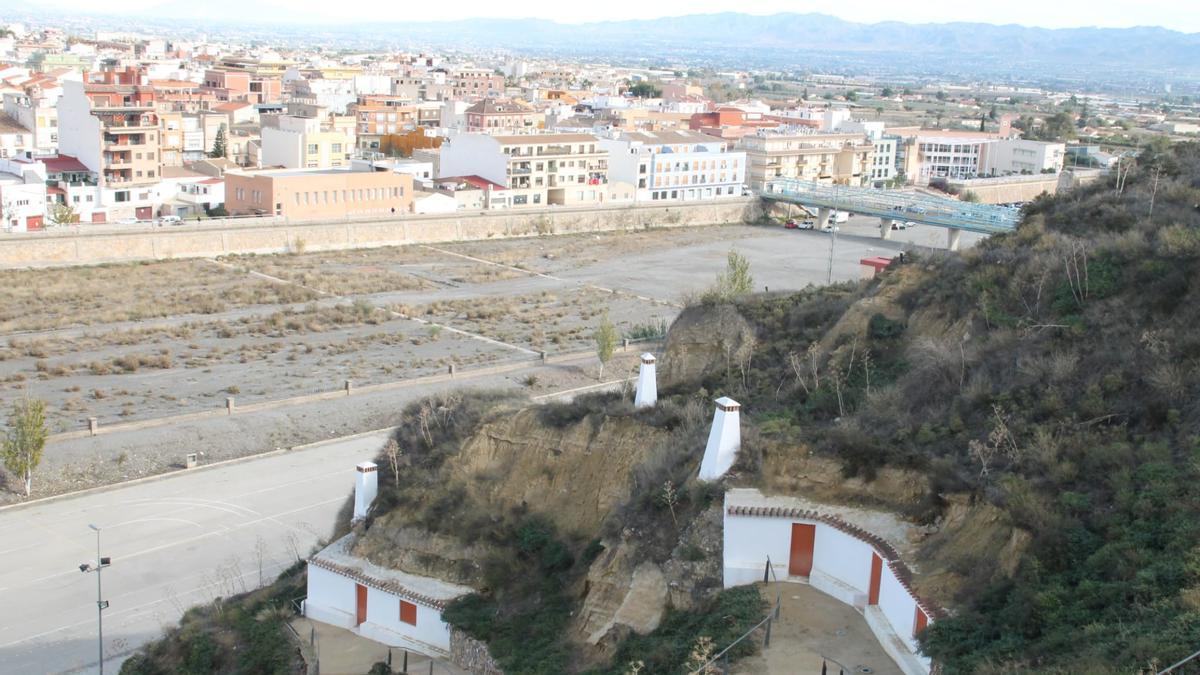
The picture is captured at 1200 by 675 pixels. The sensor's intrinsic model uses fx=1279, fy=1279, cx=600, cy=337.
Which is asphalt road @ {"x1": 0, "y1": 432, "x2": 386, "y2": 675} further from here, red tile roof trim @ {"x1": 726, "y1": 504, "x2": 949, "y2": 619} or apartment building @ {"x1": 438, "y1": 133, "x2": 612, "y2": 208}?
apartment building @ {"x1": 438, "y1": 133, "x2": 612, "y2": 208}

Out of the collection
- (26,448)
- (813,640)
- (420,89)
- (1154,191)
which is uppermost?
(1154,191)

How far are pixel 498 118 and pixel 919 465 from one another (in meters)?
62.2

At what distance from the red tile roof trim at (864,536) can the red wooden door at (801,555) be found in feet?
0.58

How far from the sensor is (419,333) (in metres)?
34.2

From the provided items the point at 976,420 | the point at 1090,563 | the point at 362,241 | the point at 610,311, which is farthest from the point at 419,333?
the point at 1090,563

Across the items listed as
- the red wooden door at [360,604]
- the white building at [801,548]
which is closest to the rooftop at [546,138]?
the red wooden door at [360,604]

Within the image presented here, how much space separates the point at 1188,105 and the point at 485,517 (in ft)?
537

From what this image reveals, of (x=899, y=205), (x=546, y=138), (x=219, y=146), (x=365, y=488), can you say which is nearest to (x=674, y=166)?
(x=546, y=138)

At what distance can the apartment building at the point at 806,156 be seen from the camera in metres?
67.2

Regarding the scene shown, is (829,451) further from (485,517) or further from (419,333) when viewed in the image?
(419,333)

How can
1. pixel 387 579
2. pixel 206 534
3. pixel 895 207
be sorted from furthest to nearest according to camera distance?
pixel 895 207, pixel 206 534, pixel 387 579

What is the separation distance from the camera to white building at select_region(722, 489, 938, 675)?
1059 cm

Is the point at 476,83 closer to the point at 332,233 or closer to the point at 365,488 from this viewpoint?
the point at 332,233

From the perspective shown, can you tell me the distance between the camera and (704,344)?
616 inches
